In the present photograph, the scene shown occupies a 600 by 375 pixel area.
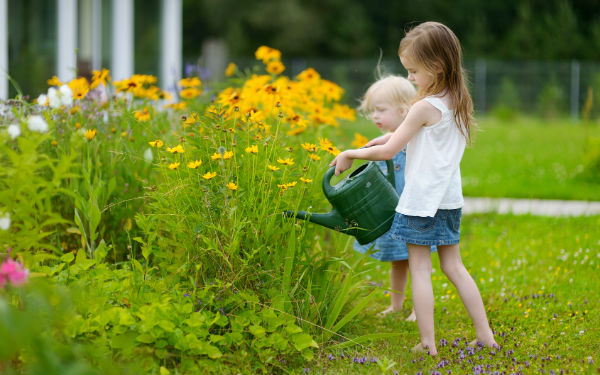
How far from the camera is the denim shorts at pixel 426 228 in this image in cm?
280

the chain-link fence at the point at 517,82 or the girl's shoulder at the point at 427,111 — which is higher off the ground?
the girl's shoulder at the point at 427,111

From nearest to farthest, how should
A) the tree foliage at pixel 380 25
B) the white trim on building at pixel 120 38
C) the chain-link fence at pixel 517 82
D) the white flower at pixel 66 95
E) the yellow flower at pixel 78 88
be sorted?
the white flower at pixel 66 95 < the yellow flower at pixel 78 88 < the white trim on building at pixel 120 38 < the chain-link fence at pixel 517 82 < the tree foliage at pixel 380 25

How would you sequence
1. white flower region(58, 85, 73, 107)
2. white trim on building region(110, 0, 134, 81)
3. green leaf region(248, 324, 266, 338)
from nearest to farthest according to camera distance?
green leaf region(248, 324, 266, 338) → white flower region(58, 85, 73, 107) → white trim on building region(110, 0, 134, 81)

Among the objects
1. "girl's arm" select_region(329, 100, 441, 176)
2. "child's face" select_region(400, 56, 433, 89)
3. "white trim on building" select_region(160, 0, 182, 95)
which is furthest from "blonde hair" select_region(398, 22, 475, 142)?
"white trim on building" select_region(160, 0, 182, 95)

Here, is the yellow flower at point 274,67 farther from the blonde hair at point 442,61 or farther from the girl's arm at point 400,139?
the girl's arm at point 400,139

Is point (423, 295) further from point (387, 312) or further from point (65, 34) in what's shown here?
point (65, 34)

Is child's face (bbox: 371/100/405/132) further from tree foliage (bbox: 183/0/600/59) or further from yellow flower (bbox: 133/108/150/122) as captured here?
tree foliage (bbox: 183/0/600/59)

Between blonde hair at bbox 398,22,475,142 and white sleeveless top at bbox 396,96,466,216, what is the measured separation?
54mm

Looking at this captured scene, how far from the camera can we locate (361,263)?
3074mm

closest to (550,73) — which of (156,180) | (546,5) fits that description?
(546,5)

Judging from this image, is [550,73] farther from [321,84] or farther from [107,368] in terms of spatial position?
[107,368]

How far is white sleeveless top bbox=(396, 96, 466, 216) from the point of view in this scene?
2746mm

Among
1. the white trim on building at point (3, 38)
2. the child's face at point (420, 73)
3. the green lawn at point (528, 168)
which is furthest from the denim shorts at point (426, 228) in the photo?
the white trim on building at point (3, 38)

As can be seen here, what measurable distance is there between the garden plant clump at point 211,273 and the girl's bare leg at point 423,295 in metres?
0.09
